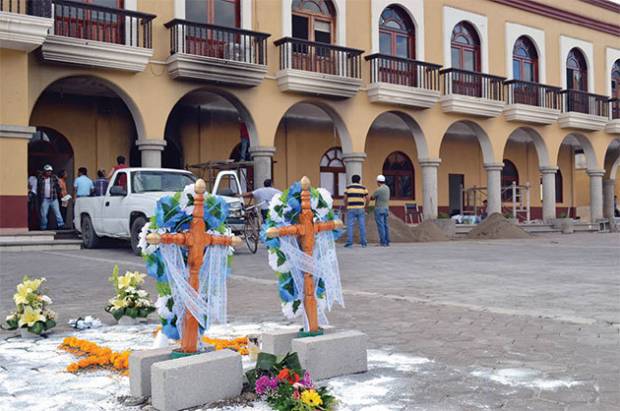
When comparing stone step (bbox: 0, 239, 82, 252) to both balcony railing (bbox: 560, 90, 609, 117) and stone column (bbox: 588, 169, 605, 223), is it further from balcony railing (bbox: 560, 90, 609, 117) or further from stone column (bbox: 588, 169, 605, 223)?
stone column (bbox: 588, 169, 605, 223)

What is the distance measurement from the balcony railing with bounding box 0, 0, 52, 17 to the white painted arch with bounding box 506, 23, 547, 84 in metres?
16.5

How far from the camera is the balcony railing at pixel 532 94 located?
23453 millimetres

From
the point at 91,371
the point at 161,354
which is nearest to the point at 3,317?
the point at 91,371

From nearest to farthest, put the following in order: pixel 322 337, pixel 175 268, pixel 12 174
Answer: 1. pixel 175 268
2. pixel 322 337
3. pixel 12 174

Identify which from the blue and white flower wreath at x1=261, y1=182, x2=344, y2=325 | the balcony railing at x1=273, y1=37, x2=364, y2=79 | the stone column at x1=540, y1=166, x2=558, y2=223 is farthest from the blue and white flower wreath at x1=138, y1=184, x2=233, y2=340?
the stone column at x1=540, y1=166, x2=558, y2=223

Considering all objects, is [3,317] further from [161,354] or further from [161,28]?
[161,28]

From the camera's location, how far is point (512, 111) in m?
23.1

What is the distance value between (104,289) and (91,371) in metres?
3.90

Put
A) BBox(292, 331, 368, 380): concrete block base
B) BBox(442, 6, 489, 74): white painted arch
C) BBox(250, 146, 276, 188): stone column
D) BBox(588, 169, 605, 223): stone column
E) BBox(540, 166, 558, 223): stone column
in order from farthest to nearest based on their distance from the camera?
BBox(588, 169, 605, 223): stone column < BBox(540, 166, 558, 223): stone column < BBox(442, 6, 489, 74): white painted arch < BBox(250, 146, 276, 188): stone column < BBox(292, 331, 368, 380): concrete block base

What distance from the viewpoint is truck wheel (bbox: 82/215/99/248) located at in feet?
47.0

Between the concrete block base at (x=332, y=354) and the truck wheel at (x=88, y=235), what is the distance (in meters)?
11.4

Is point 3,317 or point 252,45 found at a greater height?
point 252,45

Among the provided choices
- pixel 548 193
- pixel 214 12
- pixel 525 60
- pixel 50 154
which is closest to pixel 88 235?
pixel 50 154

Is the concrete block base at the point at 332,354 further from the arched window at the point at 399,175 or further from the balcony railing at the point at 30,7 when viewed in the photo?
the arched window at the point at 399,175
